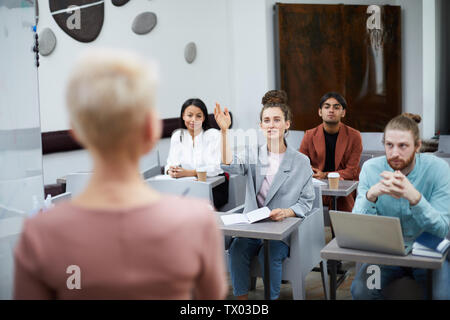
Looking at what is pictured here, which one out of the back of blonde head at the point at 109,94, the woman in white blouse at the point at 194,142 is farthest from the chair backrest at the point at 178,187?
the back of blonde head at the point at 109,94

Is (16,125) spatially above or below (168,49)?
below

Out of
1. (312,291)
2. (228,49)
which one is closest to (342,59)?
(228,49)

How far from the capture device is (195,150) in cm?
490

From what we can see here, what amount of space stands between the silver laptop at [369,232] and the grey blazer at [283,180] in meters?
0.88

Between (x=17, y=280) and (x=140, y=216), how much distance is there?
278 mm

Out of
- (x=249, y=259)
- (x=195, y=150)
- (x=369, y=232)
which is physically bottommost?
(x=249, y=259)

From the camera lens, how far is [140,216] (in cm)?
105

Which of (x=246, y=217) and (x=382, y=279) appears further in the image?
(x=246, y=217)

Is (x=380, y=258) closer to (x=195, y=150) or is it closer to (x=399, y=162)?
(x=399, y=162)

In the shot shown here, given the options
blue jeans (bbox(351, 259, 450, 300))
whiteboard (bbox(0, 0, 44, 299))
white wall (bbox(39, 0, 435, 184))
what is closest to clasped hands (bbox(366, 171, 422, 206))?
blue jeans (bbox(351, 259, 450, 300))

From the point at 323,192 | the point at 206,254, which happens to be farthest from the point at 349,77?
the point at 206,254

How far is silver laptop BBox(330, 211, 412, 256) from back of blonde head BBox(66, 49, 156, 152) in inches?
58.8

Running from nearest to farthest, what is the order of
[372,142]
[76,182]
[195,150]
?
[76,182]
[195,150]
[372,142]

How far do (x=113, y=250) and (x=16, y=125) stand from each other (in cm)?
184
